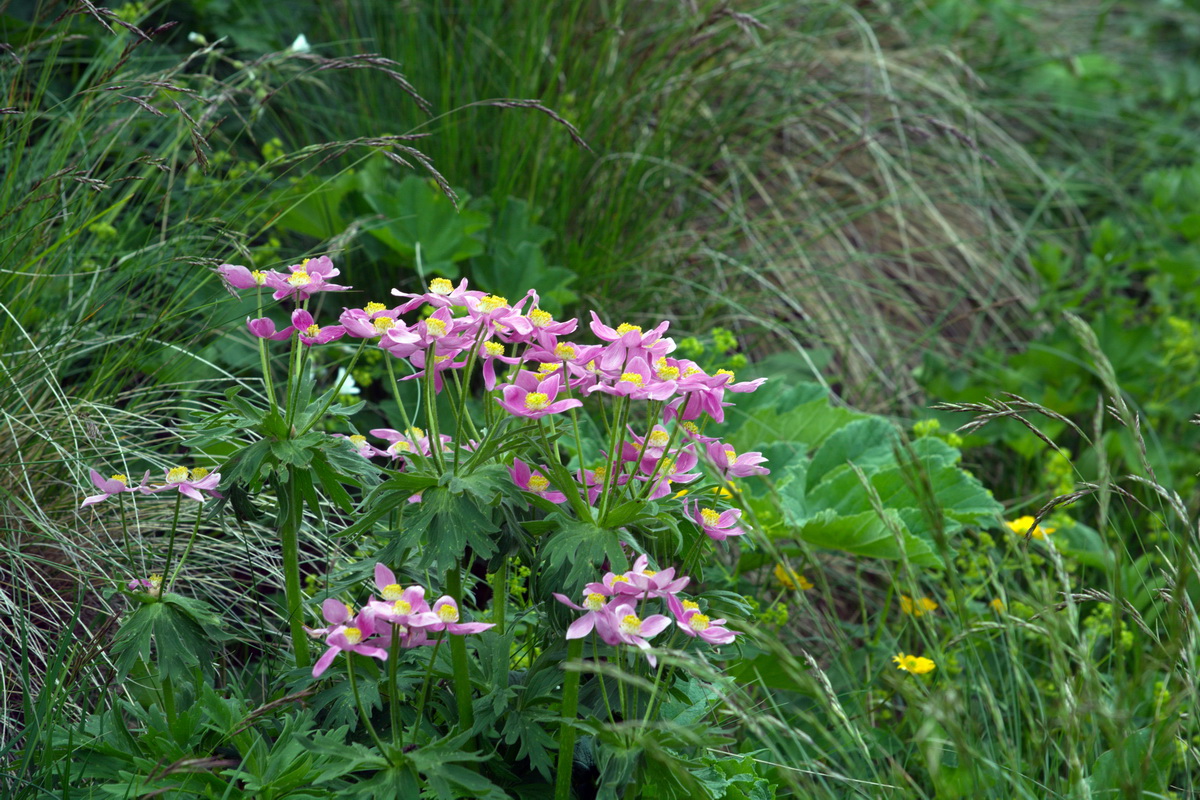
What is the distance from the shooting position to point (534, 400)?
1.02 metres

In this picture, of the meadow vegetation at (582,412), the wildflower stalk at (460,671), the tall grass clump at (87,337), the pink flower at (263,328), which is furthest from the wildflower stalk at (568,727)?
the tall grass clump at (87,337)

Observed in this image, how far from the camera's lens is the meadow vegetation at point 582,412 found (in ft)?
3.42

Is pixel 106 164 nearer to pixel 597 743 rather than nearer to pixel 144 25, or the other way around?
pixel 144 25

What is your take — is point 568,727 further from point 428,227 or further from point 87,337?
point 428,227

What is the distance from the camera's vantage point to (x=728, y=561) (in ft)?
6.90

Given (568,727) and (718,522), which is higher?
(718,522)

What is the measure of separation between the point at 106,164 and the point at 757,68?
190cm

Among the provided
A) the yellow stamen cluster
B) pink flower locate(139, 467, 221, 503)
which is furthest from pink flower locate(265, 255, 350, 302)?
the yellow stamen cluster

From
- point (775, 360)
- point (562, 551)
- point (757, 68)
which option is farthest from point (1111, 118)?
point (562, 551)

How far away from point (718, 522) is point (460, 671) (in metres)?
0.33

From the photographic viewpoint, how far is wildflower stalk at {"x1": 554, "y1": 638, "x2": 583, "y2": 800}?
1.03 metres

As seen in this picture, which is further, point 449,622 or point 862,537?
point 862,537

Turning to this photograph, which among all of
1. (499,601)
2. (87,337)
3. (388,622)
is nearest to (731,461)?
(499,601)

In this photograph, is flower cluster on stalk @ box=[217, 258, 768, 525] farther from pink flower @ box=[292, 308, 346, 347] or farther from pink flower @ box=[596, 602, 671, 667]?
pink flower @ box=[596, 602, 671, 667]
